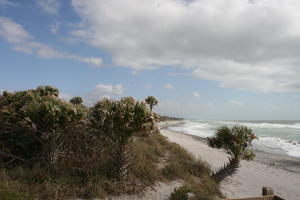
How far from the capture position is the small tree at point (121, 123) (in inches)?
276

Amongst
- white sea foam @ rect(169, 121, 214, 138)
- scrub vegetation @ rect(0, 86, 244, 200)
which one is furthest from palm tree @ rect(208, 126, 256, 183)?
white sea foam @ rect(169, 121, 214, 138)

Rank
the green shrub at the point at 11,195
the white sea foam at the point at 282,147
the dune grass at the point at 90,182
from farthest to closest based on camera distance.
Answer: the white sea foam at the point at 282,147 → the dune grass at the point at 90,182 → the green shrub at the point at 11,195

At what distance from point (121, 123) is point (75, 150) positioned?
2.38 meters

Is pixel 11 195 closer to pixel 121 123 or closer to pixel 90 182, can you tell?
pixel 90 182

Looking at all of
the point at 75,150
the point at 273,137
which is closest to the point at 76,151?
the point at 75,150

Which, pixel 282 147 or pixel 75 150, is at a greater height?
pixel 75 150

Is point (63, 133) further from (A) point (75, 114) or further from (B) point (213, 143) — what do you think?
(B) point (213, 143)

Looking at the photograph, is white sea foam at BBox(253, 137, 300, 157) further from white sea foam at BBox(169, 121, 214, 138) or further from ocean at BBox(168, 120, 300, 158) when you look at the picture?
white sea foam at BBox(169, 121, 214, 138)

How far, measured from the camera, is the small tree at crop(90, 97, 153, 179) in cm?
700

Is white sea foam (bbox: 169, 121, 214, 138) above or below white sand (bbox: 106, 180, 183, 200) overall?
below

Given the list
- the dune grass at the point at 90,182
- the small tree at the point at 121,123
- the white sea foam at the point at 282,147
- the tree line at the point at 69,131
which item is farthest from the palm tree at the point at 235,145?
the white sea foam at the point at 282,147

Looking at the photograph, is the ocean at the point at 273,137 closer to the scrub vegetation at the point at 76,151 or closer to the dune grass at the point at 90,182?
the dune grass at the point at 90,182

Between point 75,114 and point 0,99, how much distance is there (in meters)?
5.04

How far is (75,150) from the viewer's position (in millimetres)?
8031
